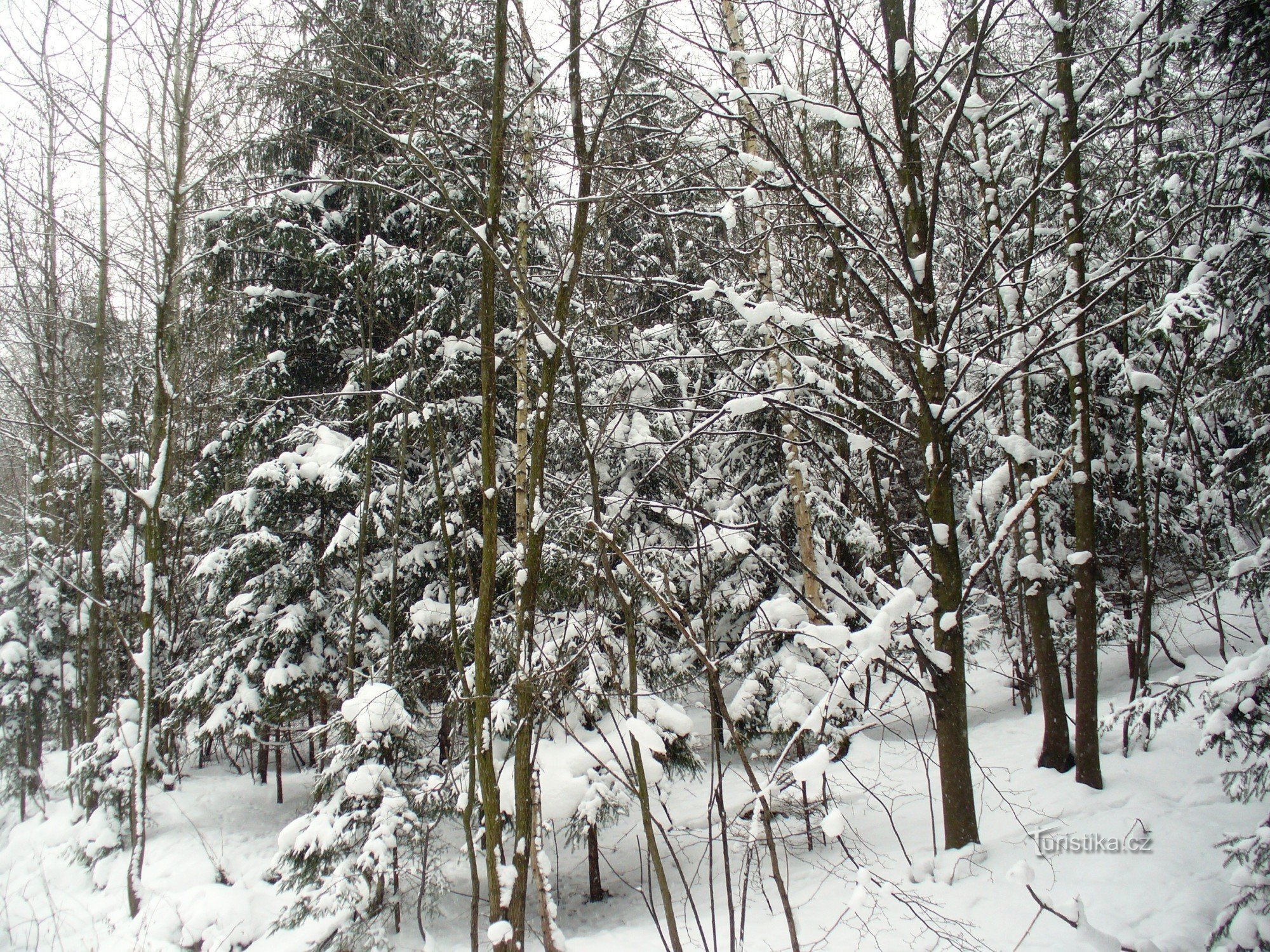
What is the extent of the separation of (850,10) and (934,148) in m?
6.18

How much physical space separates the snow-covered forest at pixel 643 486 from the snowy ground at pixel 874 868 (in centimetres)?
5

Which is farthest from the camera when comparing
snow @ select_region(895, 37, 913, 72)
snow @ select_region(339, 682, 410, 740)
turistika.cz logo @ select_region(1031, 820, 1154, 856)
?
snow @ select_region(339, 682, 410, 740)

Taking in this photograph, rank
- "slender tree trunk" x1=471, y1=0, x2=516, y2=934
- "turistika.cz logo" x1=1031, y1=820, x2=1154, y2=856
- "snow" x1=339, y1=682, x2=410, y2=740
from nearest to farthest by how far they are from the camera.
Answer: "slender tree trunk" x1=471, y1=0, x2=516, y2=934, "turistika.cz logo" x1=1031, y1=820, x2=1154, y2=856, "snow" x1=339, y1=682, x2=410, y2=740

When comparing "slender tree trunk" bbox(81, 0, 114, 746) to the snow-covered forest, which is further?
"slender tree trunk" bbox(81, 0, 114, 746)

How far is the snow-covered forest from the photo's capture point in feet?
9.50

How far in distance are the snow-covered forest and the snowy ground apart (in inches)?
1.8

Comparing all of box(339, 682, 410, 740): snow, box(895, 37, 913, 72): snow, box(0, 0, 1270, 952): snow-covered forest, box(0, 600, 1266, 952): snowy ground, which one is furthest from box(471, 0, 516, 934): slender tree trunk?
box(339, 682, 410, 740): snow

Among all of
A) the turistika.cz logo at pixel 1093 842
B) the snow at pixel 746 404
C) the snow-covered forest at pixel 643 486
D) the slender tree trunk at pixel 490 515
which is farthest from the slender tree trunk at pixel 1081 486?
the slender tree trunk at pixel 490 515

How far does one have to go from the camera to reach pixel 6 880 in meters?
7.22

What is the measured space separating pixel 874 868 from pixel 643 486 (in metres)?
3.41

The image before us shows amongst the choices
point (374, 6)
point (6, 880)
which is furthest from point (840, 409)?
point (6, 880)

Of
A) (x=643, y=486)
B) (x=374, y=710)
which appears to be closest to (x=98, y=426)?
(x=374, y=710)

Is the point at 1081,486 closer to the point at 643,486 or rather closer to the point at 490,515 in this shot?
the point at 643,486

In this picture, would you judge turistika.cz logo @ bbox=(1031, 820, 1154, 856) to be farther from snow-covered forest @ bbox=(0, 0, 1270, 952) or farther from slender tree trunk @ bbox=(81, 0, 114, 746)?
slender tree trunk @ bbox=(81, 0, 114, 746)
